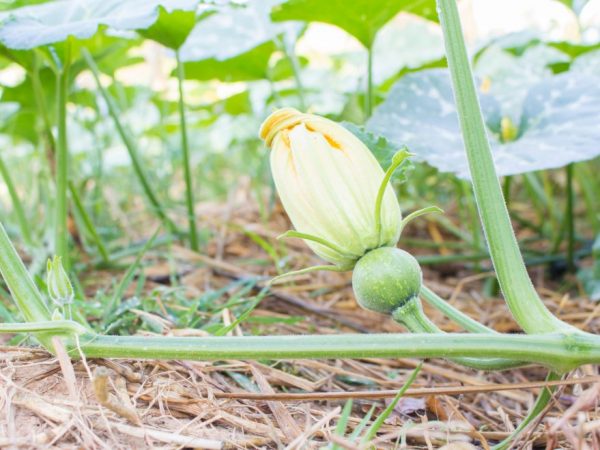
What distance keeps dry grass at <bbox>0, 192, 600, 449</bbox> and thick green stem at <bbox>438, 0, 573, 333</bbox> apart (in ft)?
0.28

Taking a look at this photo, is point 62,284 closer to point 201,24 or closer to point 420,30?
point 201,24

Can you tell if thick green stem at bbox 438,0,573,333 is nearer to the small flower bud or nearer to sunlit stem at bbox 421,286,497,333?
sunlit stem at bbox 421,286,497,333

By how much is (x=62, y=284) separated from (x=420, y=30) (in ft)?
6.50

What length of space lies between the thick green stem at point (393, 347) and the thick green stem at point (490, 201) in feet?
0.12

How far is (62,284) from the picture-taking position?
772 mm

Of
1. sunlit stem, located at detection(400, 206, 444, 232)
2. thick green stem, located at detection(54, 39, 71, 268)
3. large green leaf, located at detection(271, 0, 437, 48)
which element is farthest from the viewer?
large green leaf, located at detection(271, 0, 437, 48)

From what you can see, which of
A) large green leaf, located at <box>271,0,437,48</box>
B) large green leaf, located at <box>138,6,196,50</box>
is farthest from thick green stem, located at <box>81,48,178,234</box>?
large green leaf, located at <box>271,0,437,48</box>

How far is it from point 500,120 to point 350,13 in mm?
353

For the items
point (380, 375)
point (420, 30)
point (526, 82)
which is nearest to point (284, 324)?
point (380, 375)

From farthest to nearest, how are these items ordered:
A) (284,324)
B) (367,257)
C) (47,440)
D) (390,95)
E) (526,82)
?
(526,82) → (390,95) → (284,324) → (367,257) → (47,440)

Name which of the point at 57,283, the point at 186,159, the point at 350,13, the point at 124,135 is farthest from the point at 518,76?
the point at 57,283

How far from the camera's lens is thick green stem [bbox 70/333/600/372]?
0.67 m

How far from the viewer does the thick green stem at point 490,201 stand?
2.43 feet

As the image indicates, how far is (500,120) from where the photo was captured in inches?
50.5
